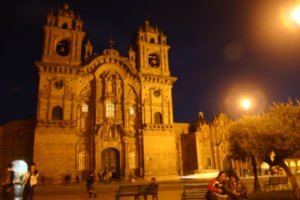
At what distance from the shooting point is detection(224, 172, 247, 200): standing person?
1005 cm

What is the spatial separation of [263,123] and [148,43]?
23724 mm

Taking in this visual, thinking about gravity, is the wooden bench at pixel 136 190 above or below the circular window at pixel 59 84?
below

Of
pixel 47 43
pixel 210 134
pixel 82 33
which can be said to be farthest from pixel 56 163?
pixel 210 134

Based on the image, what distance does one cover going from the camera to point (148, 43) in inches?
1518

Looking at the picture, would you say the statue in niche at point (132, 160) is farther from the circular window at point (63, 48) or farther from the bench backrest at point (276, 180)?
the bench backrest at point (276, 180)

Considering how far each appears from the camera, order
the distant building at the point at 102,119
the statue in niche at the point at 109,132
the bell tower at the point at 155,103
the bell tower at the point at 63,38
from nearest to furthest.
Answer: the distant building at the point at 102,119 < the statue in niche at the point at 109,132 < the bell tower at the point at 63,38 < the bell tower at the point at 155,103

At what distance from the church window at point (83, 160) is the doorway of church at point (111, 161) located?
186 cm

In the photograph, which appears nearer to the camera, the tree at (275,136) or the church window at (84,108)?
the tree at (275,136)

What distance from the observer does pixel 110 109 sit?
110 ft

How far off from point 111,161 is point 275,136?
2026 cm

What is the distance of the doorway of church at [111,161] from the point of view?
31797 mm

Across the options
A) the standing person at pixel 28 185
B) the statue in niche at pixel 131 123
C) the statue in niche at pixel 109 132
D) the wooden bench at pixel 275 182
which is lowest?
the wooden bench at pixel 275 182

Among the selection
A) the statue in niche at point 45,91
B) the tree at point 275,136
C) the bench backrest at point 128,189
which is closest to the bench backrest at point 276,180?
the tree at point 275,136

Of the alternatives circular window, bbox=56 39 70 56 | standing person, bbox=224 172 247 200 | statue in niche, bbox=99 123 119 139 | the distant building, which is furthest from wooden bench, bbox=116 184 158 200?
circular window, bbox=56 39 70 56
